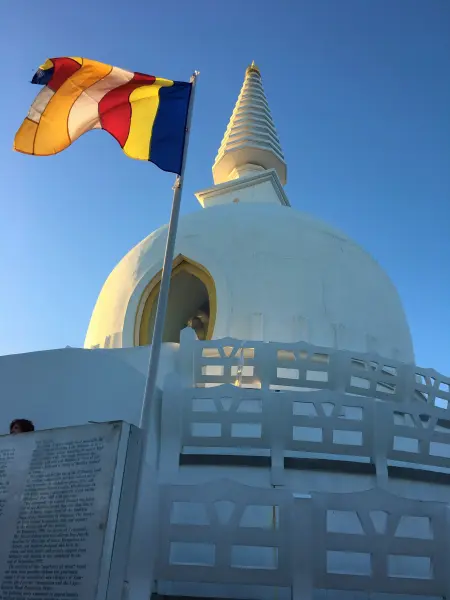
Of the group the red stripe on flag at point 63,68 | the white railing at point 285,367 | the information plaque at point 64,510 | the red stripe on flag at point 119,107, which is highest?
the red stripe on flag at point 63,68

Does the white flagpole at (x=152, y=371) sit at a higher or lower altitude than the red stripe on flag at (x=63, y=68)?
lower

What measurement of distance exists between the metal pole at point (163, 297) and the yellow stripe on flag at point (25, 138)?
5.76ft

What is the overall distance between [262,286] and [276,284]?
0.23 metres

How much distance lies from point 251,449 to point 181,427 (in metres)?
0.80

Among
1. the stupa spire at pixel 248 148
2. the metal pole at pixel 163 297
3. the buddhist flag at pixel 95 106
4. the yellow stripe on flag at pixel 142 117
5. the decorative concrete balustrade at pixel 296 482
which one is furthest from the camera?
the stupa spire at pixel 248 148

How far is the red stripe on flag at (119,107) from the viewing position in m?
6.58

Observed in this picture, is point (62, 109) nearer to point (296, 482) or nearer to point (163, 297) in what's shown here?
point (163, 297)

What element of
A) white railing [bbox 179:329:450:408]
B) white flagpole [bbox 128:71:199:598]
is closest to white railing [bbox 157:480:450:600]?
white flagpole [bbox 128:71:199:598]

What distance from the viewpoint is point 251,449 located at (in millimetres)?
6461

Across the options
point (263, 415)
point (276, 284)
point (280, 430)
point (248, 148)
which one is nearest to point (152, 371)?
point (263, 415)

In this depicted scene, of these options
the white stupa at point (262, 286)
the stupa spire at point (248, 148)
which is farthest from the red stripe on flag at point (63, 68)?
the stupa spire at point (248, 148)

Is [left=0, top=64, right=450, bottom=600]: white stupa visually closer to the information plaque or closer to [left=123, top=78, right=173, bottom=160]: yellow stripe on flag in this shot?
the information plaque

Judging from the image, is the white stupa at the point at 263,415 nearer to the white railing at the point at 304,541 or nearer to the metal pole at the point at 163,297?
the white railing at the point at 304,541

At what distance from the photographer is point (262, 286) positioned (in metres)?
9.64
